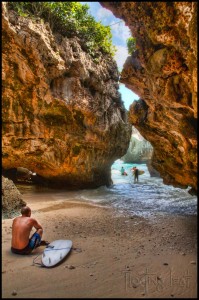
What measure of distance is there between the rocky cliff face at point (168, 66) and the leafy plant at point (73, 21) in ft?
18.6

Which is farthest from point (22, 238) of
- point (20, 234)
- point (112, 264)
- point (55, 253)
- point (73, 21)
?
point (73, 21)

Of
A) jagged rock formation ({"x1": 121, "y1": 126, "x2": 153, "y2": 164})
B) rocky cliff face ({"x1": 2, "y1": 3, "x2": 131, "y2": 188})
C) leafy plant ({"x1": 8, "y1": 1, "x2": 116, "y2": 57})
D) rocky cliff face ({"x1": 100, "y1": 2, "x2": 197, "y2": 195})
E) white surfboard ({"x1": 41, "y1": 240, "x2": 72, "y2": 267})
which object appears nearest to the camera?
white surfboard ({"x1": 41, "y1": 240, "x2": 72, "y2": 267})

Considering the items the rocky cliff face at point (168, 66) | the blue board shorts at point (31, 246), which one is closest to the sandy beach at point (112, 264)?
the blue board shorts at point (31, 246)

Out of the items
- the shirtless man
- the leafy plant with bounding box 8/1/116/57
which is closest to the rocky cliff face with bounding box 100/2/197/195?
the shirtless man

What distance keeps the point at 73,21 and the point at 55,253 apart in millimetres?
12101

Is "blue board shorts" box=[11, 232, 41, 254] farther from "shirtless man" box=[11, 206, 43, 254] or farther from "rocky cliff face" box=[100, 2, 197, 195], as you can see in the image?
"rocky cliff face" box=[100, 2, 197, 195]

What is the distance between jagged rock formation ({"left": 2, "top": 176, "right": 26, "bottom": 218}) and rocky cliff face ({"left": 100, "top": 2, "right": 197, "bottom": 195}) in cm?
620

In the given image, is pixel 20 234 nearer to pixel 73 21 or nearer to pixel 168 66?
pixel 168 66

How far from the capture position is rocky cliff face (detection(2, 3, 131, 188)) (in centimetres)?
1045

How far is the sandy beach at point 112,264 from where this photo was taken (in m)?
3.52

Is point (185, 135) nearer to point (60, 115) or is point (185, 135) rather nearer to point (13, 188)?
point (13, 188)

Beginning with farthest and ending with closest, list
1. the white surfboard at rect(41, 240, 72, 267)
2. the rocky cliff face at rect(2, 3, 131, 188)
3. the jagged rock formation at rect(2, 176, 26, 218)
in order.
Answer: the rocky cliff face at rect(2, 3, 131, 188), the jagged rock formation at rect(2, 176, 26, 218), the white surfboard at rect(41, 240, 72, 267)

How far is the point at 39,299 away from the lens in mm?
3049

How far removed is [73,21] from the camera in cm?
1239
